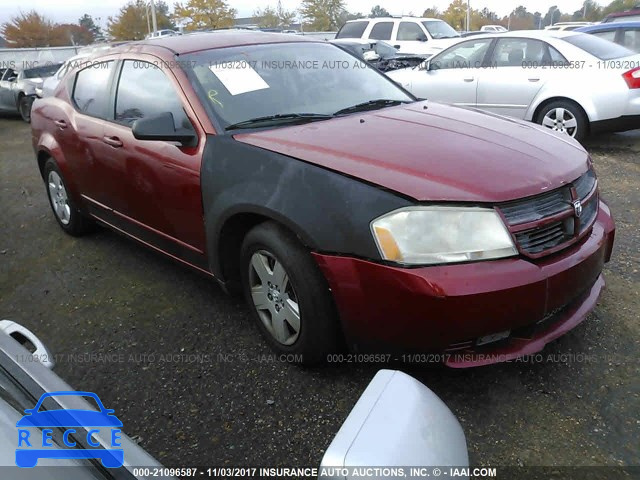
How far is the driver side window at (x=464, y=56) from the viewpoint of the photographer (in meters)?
7.58

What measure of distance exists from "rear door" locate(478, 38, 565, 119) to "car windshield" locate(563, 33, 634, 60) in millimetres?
324

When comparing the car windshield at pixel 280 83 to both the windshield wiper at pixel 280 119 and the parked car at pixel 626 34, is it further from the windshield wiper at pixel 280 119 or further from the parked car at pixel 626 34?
the parked car at pixel 626 34

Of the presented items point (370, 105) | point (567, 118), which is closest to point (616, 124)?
point (567, 118)

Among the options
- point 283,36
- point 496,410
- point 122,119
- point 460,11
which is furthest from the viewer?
point 460,11

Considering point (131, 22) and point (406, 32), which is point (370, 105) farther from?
point (131, 22)

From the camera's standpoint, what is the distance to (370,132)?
112 inches

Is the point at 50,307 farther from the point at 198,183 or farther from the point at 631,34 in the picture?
the point at 631,34

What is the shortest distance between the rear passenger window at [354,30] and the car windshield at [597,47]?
29.8ft

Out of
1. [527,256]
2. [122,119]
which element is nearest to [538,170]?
[527,256]

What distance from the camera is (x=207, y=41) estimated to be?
3.62 m

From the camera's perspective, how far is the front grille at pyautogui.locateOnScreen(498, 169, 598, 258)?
2.27 metres

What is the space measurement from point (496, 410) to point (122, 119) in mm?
2830

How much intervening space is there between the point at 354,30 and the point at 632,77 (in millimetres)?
10230

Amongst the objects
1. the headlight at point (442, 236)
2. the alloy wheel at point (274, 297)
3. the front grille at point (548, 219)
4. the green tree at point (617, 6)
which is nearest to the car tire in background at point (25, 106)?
the alloy wheel at point (274, 297)
